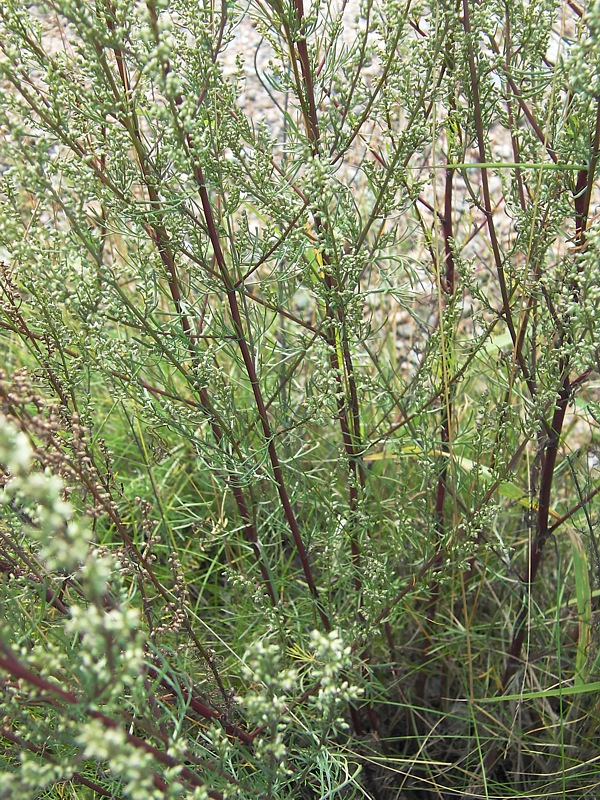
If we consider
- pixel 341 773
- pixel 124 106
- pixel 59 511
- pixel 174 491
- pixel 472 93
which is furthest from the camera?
pixel 174 491

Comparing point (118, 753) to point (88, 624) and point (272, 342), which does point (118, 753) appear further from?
point (272, 342)

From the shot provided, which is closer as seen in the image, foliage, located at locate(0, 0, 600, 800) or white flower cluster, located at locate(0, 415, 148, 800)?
white flower cluster, located at locate(0, 415, 148, 800)

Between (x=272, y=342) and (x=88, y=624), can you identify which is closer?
(x=88, y=624)

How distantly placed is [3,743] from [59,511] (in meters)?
1.40

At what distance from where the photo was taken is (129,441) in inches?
125

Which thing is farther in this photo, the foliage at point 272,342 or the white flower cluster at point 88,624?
the foliage at point 272,342

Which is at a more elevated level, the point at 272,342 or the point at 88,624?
the point at 272,342

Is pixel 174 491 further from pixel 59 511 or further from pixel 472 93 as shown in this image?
pixel 59 511

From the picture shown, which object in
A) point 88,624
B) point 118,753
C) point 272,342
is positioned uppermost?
point 272,342

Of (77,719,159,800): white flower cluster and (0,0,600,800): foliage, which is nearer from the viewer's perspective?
(77,719,159,800): white flower cluster

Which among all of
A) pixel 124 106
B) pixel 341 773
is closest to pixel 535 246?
pixel 124 106

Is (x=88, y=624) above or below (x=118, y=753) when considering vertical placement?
above

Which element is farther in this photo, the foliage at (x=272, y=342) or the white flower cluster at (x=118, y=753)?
the foliage at (x=272, y=342)

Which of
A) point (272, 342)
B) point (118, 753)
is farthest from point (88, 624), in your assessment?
point (272, 342)
